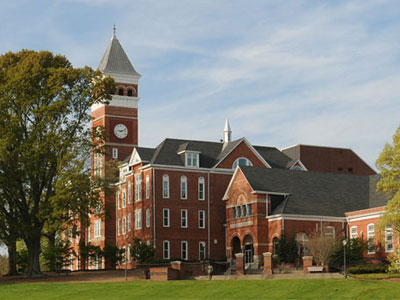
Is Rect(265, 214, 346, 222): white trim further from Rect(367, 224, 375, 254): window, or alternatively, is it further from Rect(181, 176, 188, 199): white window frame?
Rect(181, 176, 188, 199): white window frame

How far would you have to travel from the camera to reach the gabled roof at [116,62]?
103000mm

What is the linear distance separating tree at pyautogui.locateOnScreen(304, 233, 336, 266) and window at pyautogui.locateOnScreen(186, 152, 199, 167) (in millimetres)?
20222

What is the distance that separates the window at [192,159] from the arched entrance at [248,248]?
421 inches

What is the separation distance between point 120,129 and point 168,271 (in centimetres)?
4707

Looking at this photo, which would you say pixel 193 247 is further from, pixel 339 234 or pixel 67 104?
pixel 67 104

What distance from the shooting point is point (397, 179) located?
52375 mm

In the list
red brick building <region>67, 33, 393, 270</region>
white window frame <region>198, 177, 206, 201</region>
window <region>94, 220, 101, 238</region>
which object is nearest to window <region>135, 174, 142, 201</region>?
red brick building <region>67, 33, 393, 270</region>

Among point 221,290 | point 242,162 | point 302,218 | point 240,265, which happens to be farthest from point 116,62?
point 221,290

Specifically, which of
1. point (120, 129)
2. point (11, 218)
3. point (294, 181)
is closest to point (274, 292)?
point (11, 218)

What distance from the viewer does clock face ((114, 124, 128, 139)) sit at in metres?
101

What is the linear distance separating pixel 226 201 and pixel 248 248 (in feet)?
22.4

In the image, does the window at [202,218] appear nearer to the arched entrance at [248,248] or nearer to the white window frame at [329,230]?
the arched entrance at [248,248]

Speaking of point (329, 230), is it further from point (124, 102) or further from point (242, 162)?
point (124, 102)

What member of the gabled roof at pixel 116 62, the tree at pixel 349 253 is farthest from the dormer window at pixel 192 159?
the gabled roof at pixel 116 62
